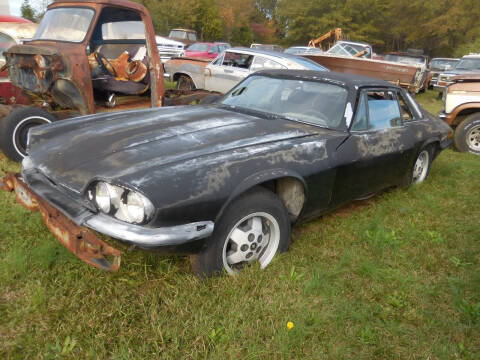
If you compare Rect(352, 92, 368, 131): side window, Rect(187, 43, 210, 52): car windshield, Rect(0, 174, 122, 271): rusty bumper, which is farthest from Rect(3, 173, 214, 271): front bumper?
Rect(187, 43, 210, 52): car windshield

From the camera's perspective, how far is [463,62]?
42.2 feet

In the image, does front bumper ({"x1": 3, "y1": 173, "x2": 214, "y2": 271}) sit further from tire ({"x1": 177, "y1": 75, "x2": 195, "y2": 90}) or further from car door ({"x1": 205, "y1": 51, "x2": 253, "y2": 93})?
tire ({"x1": 177, "y1": 75, "x2": 195, "y2": 90})

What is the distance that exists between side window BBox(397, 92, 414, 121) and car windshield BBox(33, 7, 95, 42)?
405cm

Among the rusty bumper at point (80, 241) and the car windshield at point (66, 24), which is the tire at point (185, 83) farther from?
the rusty bumper at point (80, 241)

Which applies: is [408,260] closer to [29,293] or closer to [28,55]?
[29,293]

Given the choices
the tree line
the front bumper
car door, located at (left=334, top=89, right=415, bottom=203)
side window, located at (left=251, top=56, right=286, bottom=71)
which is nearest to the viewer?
the front bumper

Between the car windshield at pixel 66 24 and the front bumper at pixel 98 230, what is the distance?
11.2 ft

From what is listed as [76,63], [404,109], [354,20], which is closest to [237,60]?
[76,63]

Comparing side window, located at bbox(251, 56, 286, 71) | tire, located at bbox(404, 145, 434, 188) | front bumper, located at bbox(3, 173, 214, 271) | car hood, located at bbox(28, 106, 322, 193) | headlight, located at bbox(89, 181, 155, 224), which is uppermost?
side window, located at bbox(251, 56, 286, 71)

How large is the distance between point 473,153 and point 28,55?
716 centimetres

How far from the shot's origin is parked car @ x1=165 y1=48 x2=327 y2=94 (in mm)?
8148

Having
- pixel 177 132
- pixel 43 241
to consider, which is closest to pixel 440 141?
pixel 177 132

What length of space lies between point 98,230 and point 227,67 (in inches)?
290

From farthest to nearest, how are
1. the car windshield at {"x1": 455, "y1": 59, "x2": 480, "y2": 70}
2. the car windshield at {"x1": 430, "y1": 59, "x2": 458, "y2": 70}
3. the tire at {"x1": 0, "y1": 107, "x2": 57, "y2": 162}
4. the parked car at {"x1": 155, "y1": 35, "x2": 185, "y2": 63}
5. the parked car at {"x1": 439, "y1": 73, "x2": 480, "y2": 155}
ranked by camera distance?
the car windshield at {"x1": 430, "y1": 59, "x2": 458, "y2": 70}, the parked car at {"x1": 155, "y1": 35, "x2": 185, "y2": 63}, the car windshield at {"x1": 455, "y1": 59, "x2": 480, "y2": 70}, the parked car at {"x1": 439, "y1": 73, "x2": 480, "y2": 155}, the tire at {"x1": 0, "y1": 107, "x2": 57, "y2": 162}
